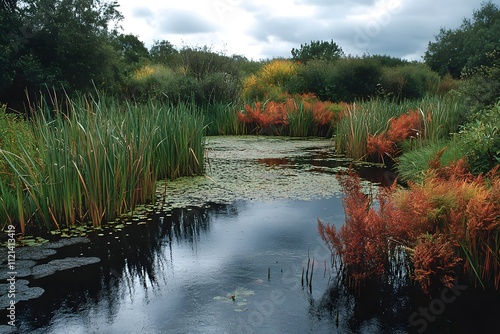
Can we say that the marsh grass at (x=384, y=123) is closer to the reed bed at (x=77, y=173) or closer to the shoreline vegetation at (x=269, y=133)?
the shoreline vegetation at (x=269, y=133)

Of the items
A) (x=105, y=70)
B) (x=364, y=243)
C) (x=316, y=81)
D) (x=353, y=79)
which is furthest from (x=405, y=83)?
(x=364, y=243)

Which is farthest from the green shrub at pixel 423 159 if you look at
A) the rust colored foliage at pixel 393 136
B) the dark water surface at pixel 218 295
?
the dark water surface at pixel 218 295

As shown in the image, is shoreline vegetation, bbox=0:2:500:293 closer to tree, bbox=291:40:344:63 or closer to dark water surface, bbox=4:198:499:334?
dark water surface, bbox=4:198:499:334

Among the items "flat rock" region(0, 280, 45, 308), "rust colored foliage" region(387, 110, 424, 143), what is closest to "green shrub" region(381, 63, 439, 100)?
"rust colored foliage" region(387, 110, 424, 143)

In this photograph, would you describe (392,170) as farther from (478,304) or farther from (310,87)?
(310,87)

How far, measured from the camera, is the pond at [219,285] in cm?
298

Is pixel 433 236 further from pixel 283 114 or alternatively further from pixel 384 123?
pixel 283 114

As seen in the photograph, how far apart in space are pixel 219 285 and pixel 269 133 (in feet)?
34.9

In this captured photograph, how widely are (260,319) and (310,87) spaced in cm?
1683

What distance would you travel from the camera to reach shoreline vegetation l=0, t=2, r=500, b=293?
358 centimetres

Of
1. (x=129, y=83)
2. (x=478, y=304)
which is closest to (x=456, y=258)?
(x=478, y=304)

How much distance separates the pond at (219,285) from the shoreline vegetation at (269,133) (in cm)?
24

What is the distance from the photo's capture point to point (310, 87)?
19.1m

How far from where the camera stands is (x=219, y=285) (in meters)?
3.51
